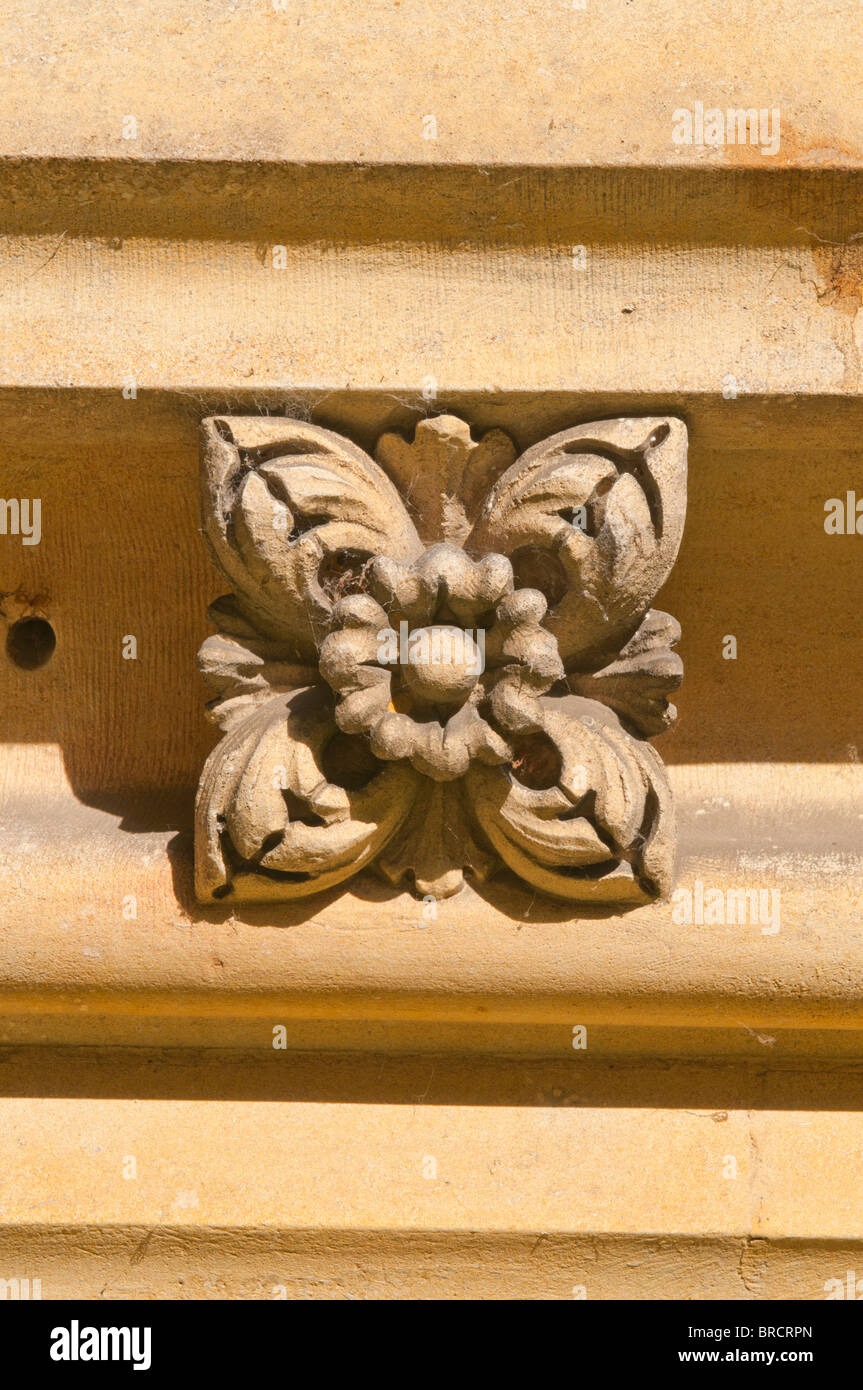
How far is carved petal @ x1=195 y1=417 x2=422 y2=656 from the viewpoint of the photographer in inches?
35.9

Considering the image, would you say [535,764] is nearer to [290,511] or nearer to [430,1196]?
[290,511]

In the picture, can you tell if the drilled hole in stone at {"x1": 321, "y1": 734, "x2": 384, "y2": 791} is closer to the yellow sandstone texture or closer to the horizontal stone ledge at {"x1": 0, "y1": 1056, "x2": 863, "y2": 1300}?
the yellow sandstone texture

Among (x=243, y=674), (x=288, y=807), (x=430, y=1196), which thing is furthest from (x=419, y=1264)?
(x=243, y=674)

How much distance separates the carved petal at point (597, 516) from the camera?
0.91m

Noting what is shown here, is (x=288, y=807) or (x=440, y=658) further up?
(x=440, y=658)

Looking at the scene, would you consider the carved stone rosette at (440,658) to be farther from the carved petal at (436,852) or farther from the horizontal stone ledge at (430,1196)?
the horizontal stone ledge at (430,1196)

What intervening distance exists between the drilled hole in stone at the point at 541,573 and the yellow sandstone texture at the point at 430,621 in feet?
0.29

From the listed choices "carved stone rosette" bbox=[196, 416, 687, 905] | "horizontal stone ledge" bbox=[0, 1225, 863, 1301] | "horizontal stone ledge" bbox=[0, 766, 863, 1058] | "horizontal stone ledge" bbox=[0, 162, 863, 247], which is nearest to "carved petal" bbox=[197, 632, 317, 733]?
"carved stone rosette" bbox=[196, 416, 687, 905]

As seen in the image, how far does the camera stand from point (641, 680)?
968 millimetres

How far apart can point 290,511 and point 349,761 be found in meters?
0.21

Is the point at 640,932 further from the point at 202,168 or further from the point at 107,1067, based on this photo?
the point at 202,168

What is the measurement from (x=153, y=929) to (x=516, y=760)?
0.34 m

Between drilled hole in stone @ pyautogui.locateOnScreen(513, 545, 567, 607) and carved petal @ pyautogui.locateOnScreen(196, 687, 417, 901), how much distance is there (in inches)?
7.2

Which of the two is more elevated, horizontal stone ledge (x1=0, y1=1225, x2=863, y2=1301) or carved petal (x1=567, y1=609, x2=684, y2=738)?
carved petal (x1=567, y1=609, x2=684, y2=738)
